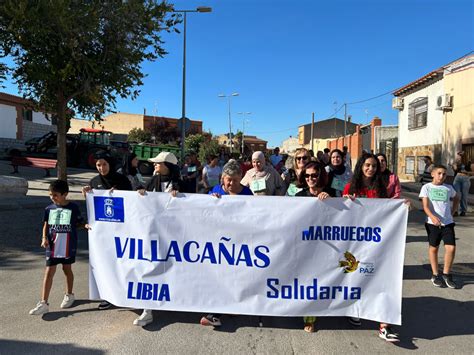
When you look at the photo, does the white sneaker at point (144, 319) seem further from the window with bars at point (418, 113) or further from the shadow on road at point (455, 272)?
the window with bars at point (418, 113)

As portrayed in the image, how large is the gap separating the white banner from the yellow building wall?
15.5 m

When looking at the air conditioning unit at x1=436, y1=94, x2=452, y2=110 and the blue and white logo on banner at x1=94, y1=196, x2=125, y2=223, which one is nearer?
the blue and white logo on banner at x1=94, y1=196, x2=125, y2=223

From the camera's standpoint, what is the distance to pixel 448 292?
15.4 feet

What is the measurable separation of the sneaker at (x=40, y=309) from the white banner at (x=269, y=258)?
2.51 ft

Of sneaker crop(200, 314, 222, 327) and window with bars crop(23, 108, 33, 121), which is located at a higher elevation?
window with bars crop(23, 108, 33, 121)

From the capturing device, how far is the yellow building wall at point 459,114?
16.6 meters

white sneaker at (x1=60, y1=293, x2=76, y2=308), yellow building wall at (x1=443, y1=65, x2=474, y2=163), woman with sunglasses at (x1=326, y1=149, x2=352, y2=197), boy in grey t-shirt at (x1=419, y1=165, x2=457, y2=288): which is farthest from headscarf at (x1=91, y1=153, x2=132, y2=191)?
yellow building wall at (x1=443, y1=65, x2=474, y2=163)

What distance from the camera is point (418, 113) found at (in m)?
22.8

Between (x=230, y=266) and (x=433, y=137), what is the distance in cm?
1982

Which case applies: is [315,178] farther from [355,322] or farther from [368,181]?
[355,322]

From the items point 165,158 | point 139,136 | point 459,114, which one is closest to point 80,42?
point 165,158

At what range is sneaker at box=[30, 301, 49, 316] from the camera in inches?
152

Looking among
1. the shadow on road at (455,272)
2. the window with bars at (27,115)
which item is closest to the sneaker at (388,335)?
the shadow on road at (455,272)

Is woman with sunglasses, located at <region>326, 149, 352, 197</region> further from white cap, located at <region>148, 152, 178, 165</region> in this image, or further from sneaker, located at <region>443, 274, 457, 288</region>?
white cap, located at <region>148, 152, 178, 165</region>
